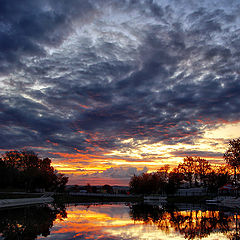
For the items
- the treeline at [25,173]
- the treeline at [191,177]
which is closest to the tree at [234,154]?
the treeline at [191,177]

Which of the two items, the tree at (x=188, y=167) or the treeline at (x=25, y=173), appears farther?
the tree at (x=188, y=167)

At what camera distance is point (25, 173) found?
282 ft

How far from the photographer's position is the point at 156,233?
1784cm

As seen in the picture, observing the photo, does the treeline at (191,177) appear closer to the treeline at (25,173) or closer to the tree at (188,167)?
the tree at (188,167)

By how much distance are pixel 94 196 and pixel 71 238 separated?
7300cm

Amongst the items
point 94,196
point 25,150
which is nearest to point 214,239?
point 94,196

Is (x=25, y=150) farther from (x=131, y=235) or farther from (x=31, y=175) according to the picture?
(x=131, y=235)

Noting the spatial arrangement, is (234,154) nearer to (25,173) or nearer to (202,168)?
(202,168)

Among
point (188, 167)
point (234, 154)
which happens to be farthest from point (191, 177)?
point (234, 154)

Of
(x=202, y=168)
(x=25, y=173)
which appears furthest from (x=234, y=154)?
(x=25, y=173)

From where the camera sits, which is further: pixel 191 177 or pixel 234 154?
pixel 191 177

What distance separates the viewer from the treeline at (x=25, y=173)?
81.4 m

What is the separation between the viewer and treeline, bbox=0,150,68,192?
81438 mm

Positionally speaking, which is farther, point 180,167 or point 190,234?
point 180,167
